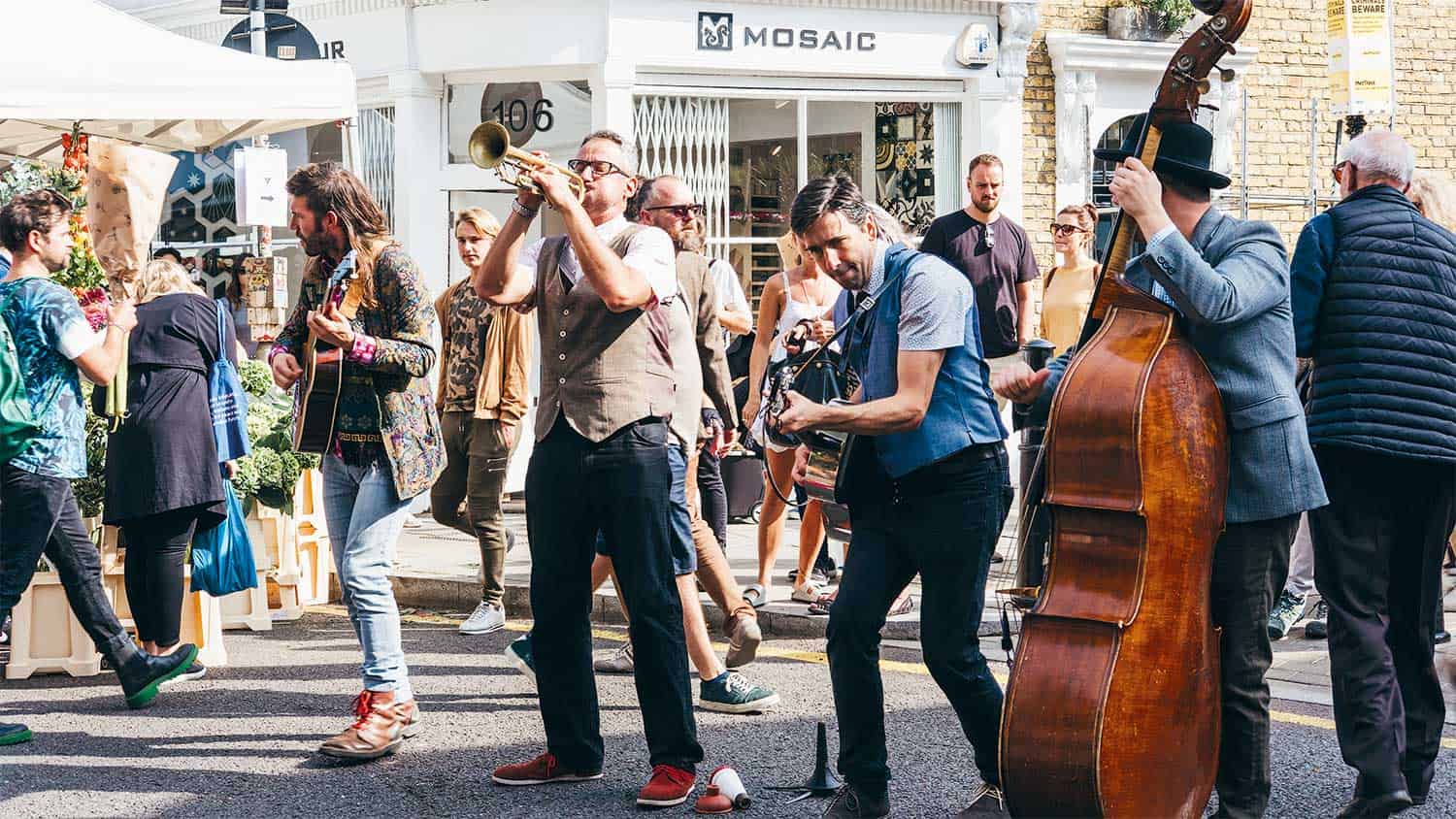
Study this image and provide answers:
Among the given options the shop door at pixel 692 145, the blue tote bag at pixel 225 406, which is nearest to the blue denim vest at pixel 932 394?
the blue tote bag at pixel 225 406

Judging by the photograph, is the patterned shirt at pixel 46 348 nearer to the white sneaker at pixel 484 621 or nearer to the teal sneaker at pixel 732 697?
the white sneaker at pixel 484 621

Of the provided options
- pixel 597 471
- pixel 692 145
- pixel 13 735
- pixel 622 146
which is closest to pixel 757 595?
pixel 597 471

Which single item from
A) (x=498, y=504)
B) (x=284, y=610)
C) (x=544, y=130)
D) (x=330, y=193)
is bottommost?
(x=284, y=610)

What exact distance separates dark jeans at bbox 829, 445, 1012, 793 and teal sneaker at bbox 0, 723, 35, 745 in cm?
311

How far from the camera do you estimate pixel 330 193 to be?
5988 millimetres

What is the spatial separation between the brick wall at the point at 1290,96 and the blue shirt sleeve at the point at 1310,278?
9150 millimetres

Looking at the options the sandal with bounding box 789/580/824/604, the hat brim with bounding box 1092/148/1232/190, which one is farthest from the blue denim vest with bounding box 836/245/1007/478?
the sandal with bounding box 789/580/824/604

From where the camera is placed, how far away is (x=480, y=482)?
8.48 m

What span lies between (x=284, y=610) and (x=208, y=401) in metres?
1.78

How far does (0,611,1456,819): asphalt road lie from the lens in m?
5.39

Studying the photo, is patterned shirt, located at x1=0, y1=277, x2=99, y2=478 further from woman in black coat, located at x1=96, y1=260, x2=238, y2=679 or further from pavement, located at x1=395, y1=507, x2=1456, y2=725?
pavement, located at x1=395, y1=507, x2=1456, y2=725

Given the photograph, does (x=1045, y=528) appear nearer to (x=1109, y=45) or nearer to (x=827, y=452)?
(x=827, y=452)

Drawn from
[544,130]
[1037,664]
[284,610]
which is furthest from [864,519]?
[544,130]

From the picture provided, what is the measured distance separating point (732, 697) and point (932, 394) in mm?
2095
